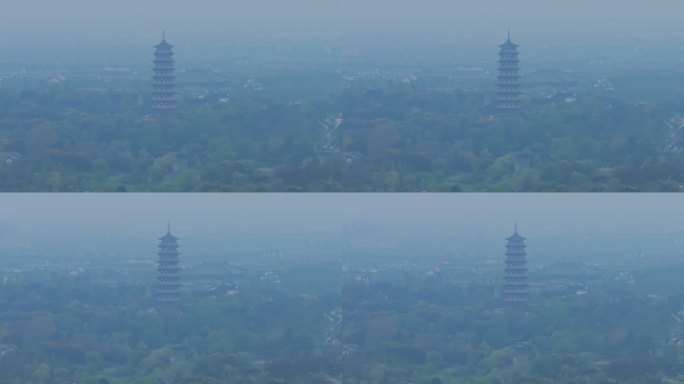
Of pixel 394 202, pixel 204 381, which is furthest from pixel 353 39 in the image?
pixel 204 381

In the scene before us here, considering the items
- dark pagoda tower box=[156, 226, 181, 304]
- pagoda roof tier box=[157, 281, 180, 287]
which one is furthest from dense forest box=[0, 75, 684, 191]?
pagoda roof tier box=[157, 281, 180, 287]

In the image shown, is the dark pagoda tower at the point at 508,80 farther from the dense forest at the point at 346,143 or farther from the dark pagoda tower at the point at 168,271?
the dark pagoda tower at the point at 168,271

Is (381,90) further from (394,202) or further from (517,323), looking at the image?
(517,323)

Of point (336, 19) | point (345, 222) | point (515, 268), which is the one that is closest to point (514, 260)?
point (515, 268)

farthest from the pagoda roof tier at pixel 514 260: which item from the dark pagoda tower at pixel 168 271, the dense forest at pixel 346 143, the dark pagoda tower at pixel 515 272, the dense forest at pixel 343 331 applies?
the dark pagoda tower at pixel 168 271

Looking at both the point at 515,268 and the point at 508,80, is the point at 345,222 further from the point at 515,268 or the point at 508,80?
the point at 508,80
